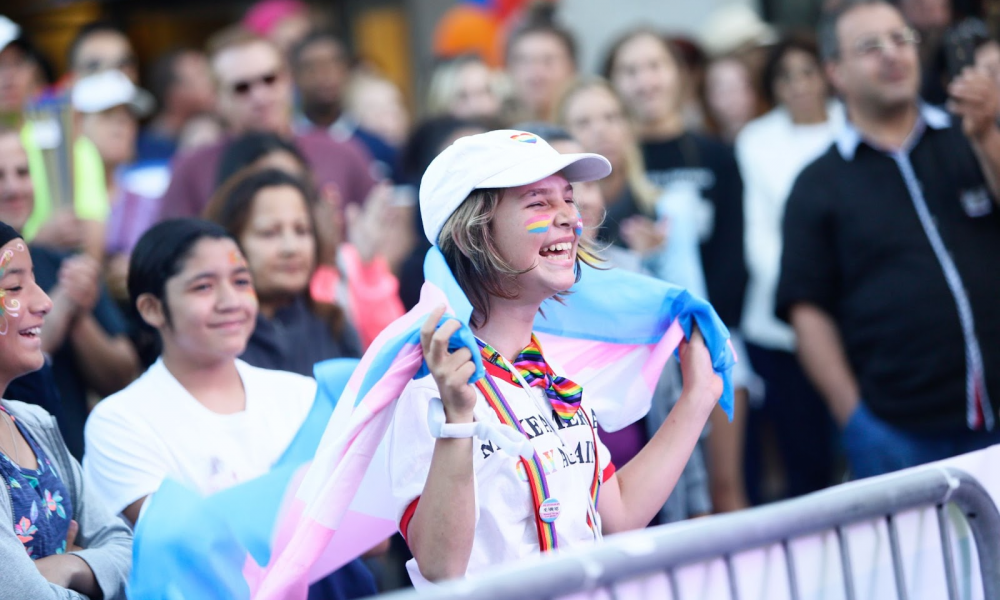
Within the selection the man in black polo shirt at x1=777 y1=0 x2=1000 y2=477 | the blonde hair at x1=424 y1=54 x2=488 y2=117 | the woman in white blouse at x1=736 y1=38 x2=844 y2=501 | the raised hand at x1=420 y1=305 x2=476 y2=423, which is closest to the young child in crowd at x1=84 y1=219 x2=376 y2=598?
the raised hand at x1=420 y1=305 x2=476 y2=423

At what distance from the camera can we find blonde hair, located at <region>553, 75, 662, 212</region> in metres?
5.10

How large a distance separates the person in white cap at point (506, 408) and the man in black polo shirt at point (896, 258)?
1725 millimetres

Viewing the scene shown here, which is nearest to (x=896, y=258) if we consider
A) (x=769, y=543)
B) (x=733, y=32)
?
(x=769, y=543)

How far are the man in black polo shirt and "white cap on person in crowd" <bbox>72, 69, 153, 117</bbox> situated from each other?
11.1ft

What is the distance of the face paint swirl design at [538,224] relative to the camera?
252 centimetres

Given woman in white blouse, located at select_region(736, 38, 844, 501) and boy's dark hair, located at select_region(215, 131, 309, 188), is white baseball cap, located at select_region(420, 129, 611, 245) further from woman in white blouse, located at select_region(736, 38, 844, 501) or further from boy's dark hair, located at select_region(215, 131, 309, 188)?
woman in white blouse, located at select_region(736, 38, 844, 501)

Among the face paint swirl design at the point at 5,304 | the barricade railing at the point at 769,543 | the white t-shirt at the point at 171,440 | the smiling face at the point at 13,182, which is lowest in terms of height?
the barricade railing at the point at 769,543

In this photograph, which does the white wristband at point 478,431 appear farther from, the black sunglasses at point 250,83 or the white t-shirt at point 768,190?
the white t-shirt at point 768,190

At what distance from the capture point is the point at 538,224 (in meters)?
2.52

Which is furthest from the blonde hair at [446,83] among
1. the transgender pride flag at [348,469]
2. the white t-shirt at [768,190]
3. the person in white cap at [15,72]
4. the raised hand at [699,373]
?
the raised hand at [699,373]

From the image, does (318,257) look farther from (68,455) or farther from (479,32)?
(479,32)

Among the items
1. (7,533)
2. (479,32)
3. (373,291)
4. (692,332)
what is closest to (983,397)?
(692,332)

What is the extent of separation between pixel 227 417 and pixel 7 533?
902 mm

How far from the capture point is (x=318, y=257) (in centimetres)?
428
